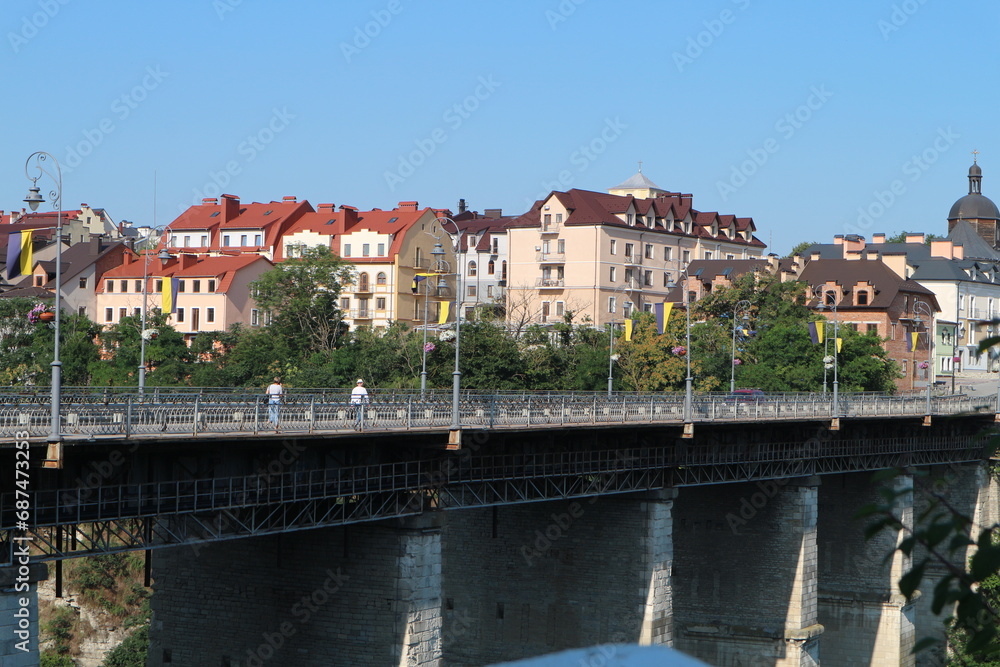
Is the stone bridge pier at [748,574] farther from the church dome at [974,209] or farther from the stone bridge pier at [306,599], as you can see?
the church dome at [974,209]

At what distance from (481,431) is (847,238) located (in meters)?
97.6

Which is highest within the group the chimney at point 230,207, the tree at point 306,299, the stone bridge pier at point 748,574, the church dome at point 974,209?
the church dome at point 974,209

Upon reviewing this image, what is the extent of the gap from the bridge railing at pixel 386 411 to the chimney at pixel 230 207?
246 feet

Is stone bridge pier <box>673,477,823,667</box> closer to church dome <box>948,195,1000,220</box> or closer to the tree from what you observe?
the tree

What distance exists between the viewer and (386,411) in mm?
29359

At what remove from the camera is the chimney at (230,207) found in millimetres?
116688

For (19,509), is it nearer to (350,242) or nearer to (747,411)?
(747,411)

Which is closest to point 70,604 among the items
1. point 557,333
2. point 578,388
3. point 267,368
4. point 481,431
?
point 267,368

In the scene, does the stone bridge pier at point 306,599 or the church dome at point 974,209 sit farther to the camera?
the church dome at point 974,209

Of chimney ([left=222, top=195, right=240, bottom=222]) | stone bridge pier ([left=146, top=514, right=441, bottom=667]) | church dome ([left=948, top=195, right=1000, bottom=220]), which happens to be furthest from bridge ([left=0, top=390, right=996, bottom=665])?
church dome ([left=948, top=195, right=1000, bottom=220])

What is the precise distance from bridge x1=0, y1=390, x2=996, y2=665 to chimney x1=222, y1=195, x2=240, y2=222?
236 ft

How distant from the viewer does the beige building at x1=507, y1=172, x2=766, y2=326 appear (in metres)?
99.8

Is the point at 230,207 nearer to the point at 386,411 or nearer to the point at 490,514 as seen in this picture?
the point at 490,514

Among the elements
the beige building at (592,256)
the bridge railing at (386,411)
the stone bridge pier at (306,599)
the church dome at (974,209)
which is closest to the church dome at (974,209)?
the church dome at (974,209)
